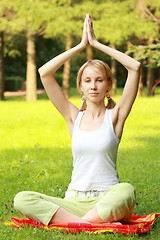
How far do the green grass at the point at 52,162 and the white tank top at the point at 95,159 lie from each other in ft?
1.45

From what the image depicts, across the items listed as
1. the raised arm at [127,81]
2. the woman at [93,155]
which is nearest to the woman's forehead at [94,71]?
the woman at [93,155]

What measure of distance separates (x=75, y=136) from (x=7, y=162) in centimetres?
331

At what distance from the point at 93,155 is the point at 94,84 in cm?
61

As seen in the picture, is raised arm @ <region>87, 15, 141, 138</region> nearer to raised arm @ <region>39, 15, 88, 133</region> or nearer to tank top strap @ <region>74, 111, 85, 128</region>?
raised arm @ <region>39, 15, 88, 133</region>

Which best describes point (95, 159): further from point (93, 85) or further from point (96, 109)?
point (93, 85)

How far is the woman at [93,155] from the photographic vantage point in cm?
366

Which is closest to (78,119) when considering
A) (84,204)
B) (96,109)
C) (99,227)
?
(96,109)

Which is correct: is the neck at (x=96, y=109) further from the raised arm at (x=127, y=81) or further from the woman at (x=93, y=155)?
the raised arm at (x=127, y=81)

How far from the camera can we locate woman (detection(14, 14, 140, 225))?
12.0 feet

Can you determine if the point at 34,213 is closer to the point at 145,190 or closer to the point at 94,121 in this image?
the point at 94,121

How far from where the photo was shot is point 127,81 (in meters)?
3.81

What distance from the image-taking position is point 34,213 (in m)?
3.71

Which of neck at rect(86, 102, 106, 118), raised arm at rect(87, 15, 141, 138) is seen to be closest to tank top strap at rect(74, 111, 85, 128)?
neck at rect(86, 102, 106, 118)

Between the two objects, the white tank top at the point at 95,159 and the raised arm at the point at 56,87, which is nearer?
the white tank top at the point at 95,159
